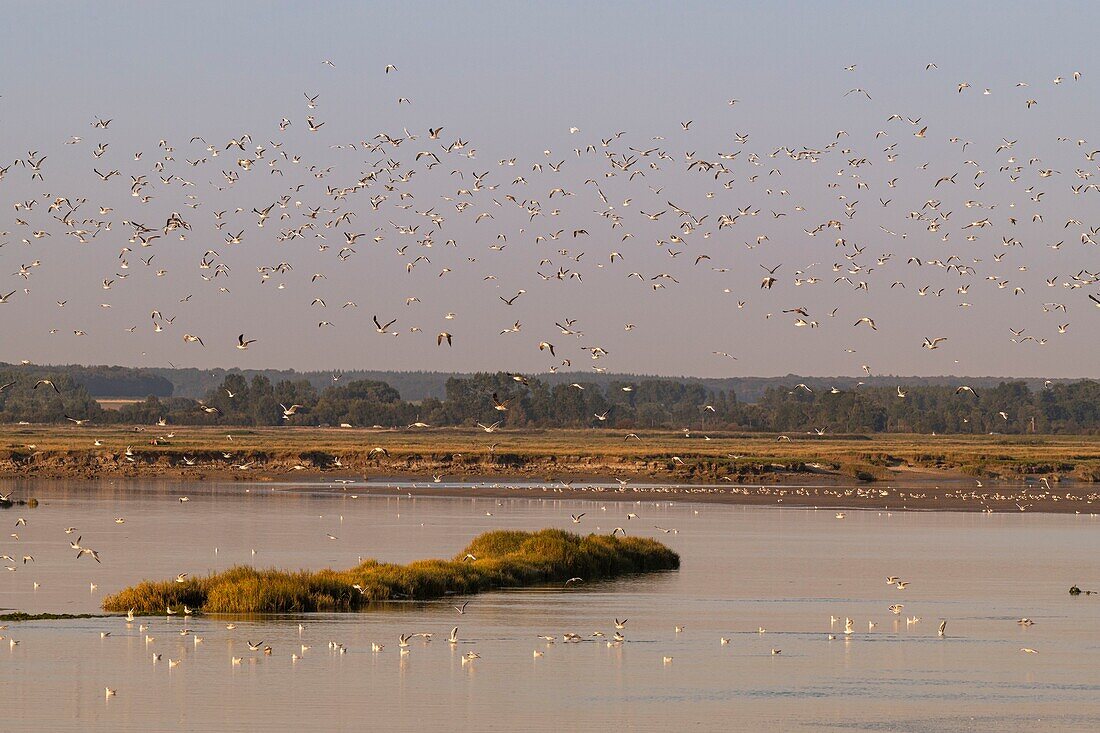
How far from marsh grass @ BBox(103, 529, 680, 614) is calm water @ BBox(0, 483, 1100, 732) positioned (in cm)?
121

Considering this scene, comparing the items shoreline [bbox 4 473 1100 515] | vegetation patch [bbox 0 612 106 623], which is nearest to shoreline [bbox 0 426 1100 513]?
shoreline [bbox 4 473 1100 515]

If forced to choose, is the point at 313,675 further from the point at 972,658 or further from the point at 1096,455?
the point at 1096,455

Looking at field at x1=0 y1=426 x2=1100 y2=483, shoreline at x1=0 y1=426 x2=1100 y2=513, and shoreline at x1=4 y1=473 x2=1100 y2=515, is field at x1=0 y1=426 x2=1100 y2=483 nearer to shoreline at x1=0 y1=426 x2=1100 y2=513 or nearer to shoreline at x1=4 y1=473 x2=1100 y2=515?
shoreline at x1=0 y1=426 x2=1100 y2=513

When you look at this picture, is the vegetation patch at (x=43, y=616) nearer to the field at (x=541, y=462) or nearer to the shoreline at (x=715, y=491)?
the shoreline at (x=715, y=491)

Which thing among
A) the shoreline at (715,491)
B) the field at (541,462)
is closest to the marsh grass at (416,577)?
the shoreline at (715,491)

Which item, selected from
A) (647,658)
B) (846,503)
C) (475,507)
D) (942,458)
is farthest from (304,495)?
(647,658)

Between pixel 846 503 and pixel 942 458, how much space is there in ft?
144

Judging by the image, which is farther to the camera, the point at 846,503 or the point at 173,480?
the point at 173,480

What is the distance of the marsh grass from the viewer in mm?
42969

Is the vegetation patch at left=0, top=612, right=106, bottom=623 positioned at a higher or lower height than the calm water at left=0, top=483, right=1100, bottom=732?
higher

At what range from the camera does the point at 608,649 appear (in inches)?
1475

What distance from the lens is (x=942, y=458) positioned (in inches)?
5630

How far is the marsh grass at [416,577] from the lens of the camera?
141 ft

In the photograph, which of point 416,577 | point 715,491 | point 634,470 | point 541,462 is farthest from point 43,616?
point 541,462
